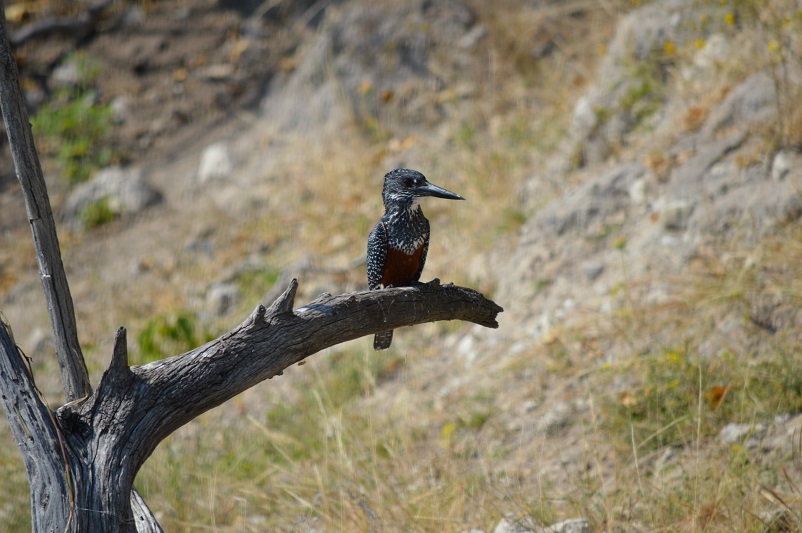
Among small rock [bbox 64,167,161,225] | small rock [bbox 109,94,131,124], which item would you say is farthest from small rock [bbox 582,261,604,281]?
small rock [bbox 109,94,131,124]

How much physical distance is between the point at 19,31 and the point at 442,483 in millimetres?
8589

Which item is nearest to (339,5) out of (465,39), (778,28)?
(465,39)

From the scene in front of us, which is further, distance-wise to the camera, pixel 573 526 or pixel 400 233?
pixel 400 233

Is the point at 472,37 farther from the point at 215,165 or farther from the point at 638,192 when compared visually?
the point at 638,192

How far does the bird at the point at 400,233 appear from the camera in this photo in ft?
11.9

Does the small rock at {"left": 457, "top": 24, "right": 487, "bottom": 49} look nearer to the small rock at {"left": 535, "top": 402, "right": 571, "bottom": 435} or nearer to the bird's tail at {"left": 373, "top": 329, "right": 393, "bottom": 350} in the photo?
the small rock at {"left": 535, "top": 402, "right": 571, "bottom": 435}

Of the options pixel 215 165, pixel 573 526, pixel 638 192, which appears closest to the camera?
pixel 573 526

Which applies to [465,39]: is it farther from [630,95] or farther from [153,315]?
[153,315]

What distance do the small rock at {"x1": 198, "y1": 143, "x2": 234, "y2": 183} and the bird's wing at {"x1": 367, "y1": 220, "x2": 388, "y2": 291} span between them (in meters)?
5.33

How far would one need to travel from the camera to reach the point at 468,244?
6.76m

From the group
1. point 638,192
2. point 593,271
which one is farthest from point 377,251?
point 638,192

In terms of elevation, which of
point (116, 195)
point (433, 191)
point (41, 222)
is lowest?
point (433, 191)

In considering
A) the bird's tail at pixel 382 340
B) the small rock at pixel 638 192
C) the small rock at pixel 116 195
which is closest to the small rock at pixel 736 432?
the bird's tail at pixel 382 340

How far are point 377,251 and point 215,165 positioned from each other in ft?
18.2
